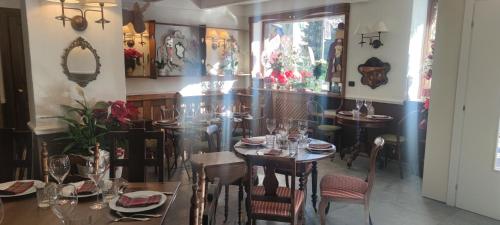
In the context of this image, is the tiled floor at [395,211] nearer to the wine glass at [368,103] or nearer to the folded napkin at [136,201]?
the folded napkin at [136,201]

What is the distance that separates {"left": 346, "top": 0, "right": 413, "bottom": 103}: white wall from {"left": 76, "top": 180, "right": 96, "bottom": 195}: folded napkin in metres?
4.52

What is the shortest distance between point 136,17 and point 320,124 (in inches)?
139

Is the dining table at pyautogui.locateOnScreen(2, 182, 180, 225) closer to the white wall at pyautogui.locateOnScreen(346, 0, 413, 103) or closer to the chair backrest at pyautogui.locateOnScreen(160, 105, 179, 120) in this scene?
the chair backrest at pyautogui.locateOnScreen(160, 105, 179, 120)

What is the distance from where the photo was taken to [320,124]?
19.2ft

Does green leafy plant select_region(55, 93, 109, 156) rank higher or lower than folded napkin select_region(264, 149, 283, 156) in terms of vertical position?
higher

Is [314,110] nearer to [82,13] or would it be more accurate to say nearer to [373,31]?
[373,31]

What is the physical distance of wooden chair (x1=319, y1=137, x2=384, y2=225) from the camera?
2.85 metres

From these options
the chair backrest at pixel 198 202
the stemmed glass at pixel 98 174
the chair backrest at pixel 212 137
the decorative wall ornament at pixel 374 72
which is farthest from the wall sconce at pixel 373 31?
the chair backrest at pixel 198 202

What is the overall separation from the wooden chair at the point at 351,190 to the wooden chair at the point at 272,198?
1.38 ft

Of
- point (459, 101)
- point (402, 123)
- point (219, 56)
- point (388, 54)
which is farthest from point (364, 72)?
point (219, 56)

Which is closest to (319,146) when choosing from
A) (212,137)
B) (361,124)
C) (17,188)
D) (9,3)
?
(212,137)

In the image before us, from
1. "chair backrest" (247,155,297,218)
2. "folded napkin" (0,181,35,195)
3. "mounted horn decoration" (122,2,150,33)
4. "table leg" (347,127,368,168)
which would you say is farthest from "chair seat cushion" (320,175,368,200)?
"mounted horn decoration" (122,2,150,33)

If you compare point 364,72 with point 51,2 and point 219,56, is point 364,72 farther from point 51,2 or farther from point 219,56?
point 51,2

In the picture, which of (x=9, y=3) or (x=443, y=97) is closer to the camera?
(x=443, y=97)
